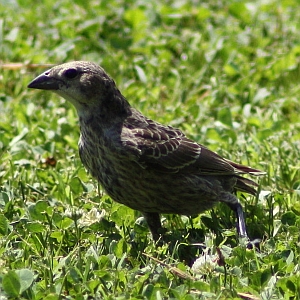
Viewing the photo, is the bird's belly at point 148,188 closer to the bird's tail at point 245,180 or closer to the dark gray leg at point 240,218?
the dark gray leg at point 240,218

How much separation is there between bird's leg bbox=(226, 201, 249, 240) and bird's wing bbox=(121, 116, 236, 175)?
24 centimetres

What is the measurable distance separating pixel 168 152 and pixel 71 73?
2.61ft

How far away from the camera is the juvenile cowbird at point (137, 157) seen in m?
5.00

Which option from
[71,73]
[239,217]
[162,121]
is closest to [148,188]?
[239,217]

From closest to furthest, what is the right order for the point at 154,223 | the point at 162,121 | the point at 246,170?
the point at 154,223, the point at 246,170, the point at 162,121

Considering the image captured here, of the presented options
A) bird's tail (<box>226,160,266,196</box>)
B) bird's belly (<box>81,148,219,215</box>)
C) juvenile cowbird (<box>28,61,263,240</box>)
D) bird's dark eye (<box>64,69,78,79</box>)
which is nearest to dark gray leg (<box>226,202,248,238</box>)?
juvenile cowbird (<box>28,61,263,240</box>)

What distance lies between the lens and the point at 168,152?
5.22 meters

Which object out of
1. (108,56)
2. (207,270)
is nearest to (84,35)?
(108,56)

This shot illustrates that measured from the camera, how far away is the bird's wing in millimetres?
5047

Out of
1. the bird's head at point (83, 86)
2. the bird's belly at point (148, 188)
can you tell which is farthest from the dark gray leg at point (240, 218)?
the bird's head at point (83, 86)

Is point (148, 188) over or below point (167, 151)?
below

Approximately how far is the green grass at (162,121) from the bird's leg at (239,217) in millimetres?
76

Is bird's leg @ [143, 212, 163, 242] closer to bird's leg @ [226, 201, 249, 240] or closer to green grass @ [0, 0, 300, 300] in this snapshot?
green grass @ [0, 0, 300, 300]

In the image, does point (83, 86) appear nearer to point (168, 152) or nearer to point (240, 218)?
point (168, 152)
